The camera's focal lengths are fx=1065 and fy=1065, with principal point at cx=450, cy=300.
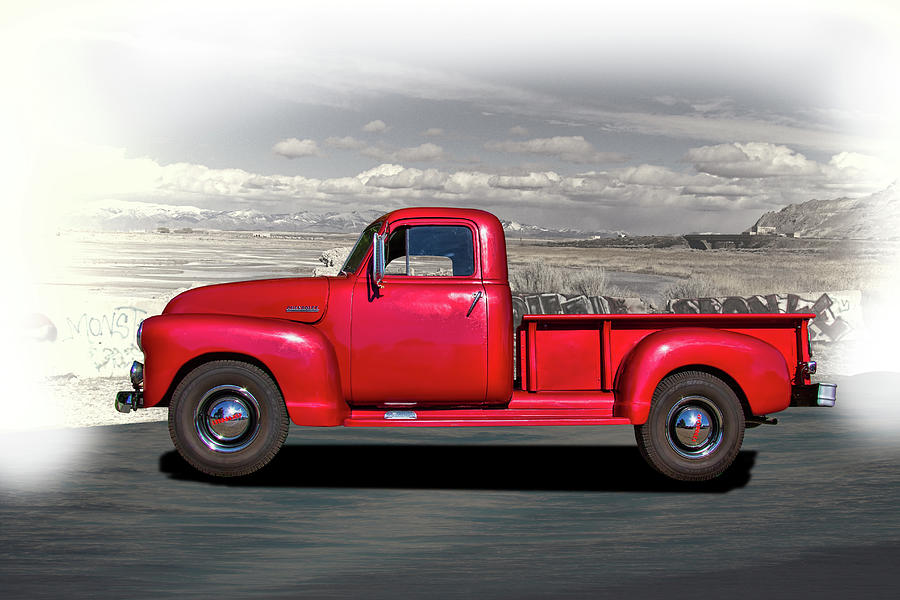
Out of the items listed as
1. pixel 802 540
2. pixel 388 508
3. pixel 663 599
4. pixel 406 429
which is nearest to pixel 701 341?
pixel 802 540

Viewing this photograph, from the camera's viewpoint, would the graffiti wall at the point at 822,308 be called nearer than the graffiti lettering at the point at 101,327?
No

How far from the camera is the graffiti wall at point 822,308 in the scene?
24.0 m

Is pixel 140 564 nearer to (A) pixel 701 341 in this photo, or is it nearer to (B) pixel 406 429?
(A) pixel 701 341

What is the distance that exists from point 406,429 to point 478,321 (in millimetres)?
4312

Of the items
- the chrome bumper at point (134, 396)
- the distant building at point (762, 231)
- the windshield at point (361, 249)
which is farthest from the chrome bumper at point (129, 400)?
the distant building at point (762, 231)

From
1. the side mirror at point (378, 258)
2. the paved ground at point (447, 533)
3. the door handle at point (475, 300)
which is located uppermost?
the side mirror at point (378, 258)

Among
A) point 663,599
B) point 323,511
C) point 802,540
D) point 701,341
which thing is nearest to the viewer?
point 663,599

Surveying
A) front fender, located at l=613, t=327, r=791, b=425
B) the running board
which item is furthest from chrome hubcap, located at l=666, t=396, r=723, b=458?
the running board

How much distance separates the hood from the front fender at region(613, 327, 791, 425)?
Result: 283 cm

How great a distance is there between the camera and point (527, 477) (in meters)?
9.73

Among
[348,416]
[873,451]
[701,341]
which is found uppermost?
[701,341]

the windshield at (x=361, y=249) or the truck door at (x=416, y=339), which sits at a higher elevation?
the windshield at (x=361, y=249)

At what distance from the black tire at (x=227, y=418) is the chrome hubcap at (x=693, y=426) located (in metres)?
3.44

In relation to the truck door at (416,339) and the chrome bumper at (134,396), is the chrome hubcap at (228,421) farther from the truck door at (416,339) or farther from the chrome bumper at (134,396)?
the truck door at (416,339)
